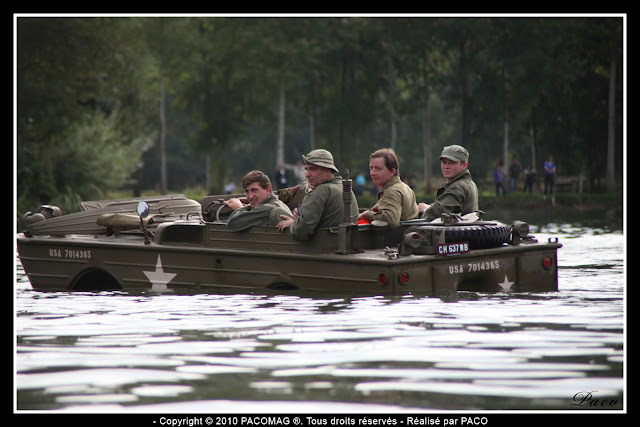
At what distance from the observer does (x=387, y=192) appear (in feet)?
35.2

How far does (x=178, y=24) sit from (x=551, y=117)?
18.1 meters

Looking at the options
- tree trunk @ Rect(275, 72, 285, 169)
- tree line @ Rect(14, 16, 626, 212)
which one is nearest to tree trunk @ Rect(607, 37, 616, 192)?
tree line @ Rect(14, 16, 626, 212)

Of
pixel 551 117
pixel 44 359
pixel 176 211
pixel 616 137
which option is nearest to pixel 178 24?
pixel 551 117

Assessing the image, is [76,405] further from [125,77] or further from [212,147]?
[212,147]

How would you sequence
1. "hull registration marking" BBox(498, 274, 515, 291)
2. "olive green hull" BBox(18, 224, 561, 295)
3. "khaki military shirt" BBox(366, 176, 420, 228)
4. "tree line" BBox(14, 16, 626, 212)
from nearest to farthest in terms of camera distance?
"olive green hull" BBox(18, 224, 561, 295), "khaki military shirt" BBox(366, 176, 420, 228), "hull registration marking" BBox(498, 274, 515, 291), "tree line" BBox(14, 16, 626, 212)

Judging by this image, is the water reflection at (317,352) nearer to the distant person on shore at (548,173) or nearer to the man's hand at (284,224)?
the man's hand at (284,224)

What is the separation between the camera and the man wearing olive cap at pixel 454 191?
36.6 feet

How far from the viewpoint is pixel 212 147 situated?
173 ft

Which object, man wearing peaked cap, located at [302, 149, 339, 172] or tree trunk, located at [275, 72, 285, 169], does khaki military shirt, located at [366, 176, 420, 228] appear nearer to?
man wearing peaked cap, located at [302, 149, 339, 172]

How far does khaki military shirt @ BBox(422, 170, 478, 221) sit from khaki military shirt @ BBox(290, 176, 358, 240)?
106 centimetres

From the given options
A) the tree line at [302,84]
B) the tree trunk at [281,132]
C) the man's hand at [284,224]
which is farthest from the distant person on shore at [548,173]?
the man's hand at [284,224]

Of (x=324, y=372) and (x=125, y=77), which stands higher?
(x=125, y=77)

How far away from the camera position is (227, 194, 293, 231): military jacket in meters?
10.8

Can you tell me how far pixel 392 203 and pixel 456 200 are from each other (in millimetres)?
906
